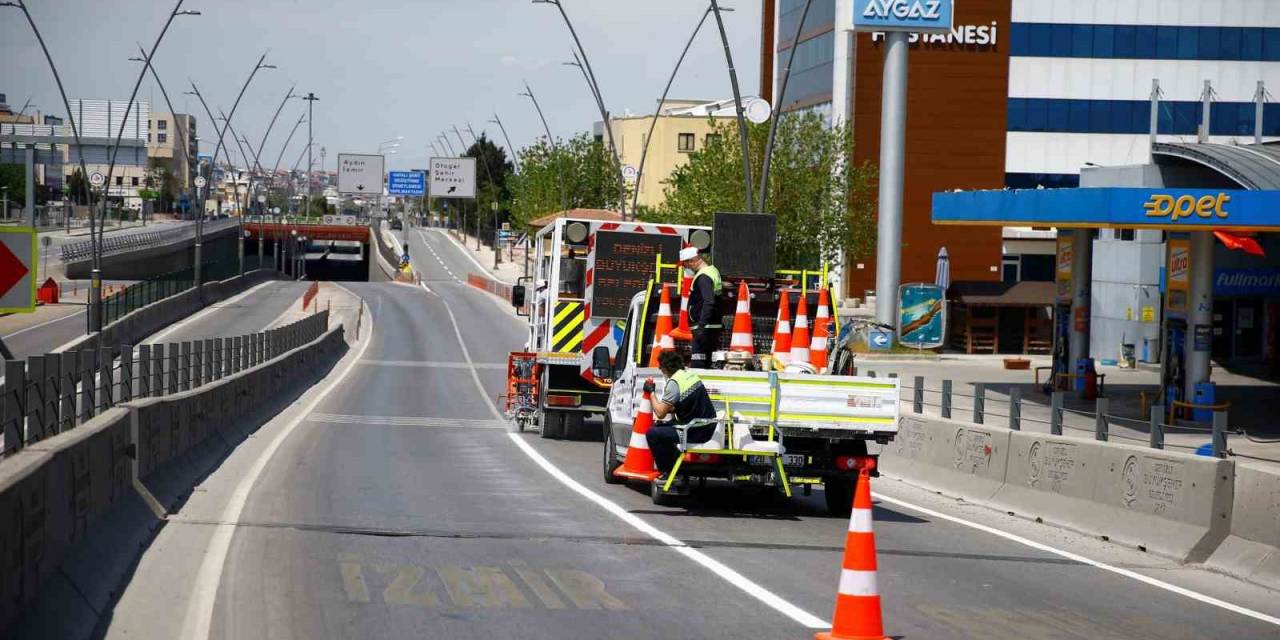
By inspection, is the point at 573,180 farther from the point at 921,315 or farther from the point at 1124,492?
the point at 1124,492

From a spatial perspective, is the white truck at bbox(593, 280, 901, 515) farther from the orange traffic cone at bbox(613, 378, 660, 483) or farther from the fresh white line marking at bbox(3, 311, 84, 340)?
the fresh white line marking at bbox(3, 311, 84, 340)

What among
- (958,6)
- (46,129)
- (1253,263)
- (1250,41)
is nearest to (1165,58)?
(1250,41)

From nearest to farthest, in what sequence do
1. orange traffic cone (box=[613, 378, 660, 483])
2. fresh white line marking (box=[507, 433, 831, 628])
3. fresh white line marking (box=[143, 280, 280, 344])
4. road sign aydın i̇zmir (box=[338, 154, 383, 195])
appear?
fresh white line marking (box=[507, 433, 831, 628]) → orange traffic cone (box=[613, 378, 660, 483]) → fresh white line marking (box=[143, 280, 280, 344]) → road sign aydın i̇zmir (box=[338, 154, 383, 195])

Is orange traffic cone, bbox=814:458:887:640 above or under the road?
above

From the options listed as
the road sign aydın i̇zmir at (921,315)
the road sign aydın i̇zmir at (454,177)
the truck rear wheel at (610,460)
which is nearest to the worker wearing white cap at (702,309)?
the truck rear wheel at (610,460)

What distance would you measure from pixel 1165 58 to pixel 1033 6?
295 inches

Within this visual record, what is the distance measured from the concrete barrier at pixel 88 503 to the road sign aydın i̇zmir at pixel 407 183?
121028mm

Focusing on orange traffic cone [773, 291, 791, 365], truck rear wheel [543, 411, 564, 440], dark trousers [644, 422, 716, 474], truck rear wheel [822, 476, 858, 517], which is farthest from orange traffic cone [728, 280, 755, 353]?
truck rear wheel [543, 411, 564, 440]

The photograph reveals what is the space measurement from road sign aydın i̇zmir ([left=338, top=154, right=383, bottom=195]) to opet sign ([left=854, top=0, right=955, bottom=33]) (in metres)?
79.1

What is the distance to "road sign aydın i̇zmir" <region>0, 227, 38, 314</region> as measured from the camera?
557 inches

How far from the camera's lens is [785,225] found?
66438 mm

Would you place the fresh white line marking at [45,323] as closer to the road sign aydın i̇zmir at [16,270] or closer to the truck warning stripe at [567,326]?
the truck warning stripe at [567,326]

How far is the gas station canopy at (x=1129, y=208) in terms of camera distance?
98.4ft

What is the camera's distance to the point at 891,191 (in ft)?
180
